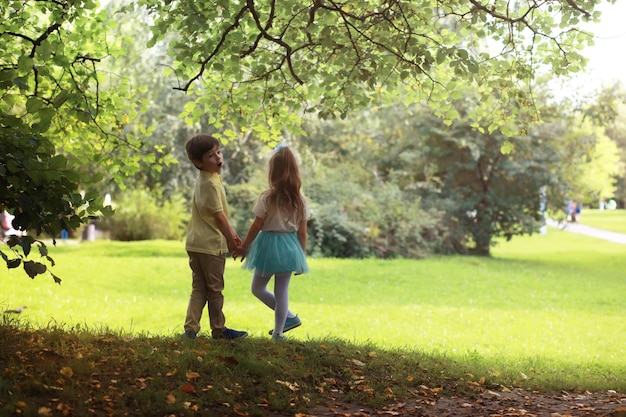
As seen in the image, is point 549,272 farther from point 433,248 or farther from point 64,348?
point 64,348

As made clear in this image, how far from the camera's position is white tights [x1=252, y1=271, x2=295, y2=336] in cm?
657

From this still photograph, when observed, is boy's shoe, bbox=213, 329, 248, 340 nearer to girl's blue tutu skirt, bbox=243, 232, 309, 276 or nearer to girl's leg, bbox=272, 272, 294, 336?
girl's leg, bbox=272, 272, 294, 336

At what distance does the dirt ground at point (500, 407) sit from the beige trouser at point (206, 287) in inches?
51.8

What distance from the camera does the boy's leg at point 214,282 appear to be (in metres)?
6.10

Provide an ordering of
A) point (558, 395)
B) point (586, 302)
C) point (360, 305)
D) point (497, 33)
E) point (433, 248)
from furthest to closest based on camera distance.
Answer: point (433, 248) < point (586, 302) < point (360, 305) < point (497, 33) < point (558, 395)

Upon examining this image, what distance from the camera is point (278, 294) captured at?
6.59 meters

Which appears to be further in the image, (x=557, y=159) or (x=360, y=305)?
(x=557, y=159)

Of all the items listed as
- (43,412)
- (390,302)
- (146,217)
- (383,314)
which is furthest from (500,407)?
(146,217)

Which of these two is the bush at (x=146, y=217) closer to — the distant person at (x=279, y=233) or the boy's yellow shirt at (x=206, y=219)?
the distant person at (x=279, y=233)

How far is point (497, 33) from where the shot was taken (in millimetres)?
7398

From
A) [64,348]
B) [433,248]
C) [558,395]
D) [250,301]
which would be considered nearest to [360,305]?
[250,301]

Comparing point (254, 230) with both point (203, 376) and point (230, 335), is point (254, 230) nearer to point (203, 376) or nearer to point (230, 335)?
point (230, 335)

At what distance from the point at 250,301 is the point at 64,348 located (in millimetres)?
8191

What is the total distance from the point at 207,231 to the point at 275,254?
2.12ft
